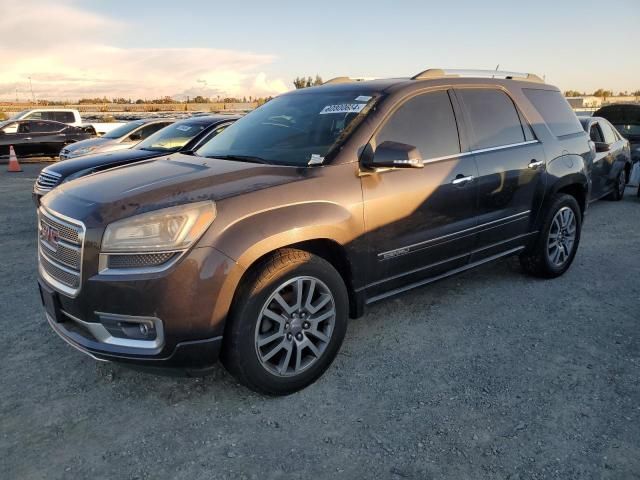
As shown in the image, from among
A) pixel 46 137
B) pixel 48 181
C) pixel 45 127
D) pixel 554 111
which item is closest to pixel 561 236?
pixel 554 111

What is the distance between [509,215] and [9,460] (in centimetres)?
385

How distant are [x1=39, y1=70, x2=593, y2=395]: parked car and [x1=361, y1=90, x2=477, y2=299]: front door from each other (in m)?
0.01

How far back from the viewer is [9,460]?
2459mm

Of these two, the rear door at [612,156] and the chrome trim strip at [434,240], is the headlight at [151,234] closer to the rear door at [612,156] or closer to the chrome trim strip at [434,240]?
the chrome trim strip at [434,240]

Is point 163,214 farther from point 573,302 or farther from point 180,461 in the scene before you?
point 573,302

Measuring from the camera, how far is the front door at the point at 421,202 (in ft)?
10.9

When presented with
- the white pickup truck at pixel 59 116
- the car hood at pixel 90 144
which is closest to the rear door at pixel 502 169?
the car hood at pixel 90 144

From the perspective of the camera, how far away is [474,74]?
→ 4.25m

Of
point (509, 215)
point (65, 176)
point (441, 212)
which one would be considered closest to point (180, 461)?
point (441, 212)

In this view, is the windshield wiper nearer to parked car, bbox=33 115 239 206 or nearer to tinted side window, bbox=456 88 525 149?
tinted side window, bbox=456 88 525 149

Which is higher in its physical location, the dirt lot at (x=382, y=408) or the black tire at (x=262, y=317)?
the black tire at (x=262, y=317)

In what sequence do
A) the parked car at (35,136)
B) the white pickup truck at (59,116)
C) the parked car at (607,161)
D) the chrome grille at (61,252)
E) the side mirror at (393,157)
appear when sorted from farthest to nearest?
the white pickup truck at (59,116)
the parked car at (35,136)
the parked car at (607,161)
the side mirror at (393,157)
the chrome grille at (61,252)

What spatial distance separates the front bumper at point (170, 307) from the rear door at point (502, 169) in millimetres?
2292

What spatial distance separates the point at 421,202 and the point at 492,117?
48.8 inches
